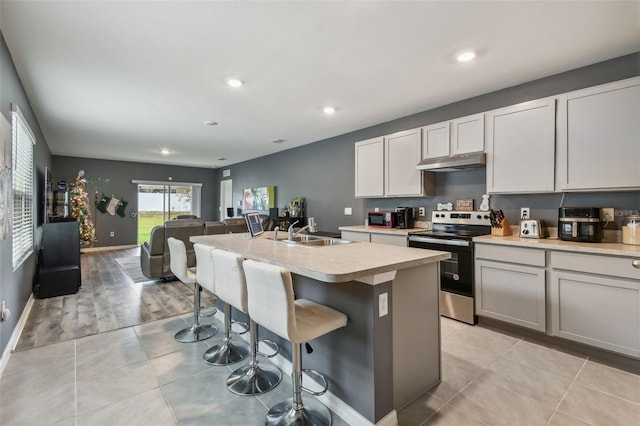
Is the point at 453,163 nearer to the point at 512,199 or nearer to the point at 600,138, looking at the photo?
the point at 512,199

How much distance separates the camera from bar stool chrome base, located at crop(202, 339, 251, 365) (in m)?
2.42

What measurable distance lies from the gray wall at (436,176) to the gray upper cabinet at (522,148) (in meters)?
0.27

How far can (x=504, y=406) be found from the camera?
74.6 inches

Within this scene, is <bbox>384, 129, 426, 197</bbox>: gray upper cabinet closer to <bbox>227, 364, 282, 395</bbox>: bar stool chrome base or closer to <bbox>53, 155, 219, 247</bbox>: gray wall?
<bbox>227, 364, 282, 395</bbox>: bar stool chrome base

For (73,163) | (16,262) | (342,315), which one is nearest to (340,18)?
(342,315)

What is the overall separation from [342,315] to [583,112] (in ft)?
9.20

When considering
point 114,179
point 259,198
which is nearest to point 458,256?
point 259,198

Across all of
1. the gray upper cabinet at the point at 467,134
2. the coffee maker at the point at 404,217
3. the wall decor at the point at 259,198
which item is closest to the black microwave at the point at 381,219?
the coffee maker at the point at 404,217

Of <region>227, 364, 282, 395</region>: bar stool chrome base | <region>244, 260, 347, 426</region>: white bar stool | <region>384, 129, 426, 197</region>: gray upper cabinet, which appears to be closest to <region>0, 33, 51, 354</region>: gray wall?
A: <region>227, 364, 282, 395</region>: bar stool chrome base

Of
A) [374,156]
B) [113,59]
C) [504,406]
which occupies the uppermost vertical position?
[113,59]

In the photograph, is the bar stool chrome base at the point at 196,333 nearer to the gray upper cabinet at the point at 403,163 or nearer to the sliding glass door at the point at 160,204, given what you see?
the gray upper cabinet at the point at 403,163

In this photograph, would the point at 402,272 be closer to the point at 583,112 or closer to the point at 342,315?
the point at 342,315

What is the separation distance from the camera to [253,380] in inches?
83.1

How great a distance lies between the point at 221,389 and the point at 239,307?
Result: 2.08 feet
